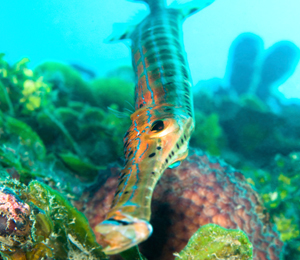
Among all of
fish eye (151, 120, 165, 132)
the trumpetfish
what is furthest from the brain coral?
fish eye (151, 120, 165, 132)

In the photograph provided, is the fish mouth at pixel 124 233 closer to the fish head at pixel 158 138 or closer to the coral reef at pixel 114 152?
the fish head at pixel 158 138

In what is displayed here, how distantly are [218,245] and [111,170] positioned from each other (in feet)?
6.52

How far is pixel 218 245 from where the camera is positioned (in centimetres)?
195

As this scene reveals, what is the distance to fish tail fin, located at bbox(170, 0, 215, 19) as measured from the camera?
540 centimetres

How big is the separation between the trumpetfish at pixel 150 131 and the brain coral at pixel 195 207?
68 cm

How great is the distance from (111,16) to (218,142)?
6.93 metres

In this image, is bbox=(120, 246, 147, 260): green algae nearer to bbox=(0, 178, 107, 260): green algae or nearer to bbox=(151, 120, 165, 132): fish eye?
bbox=(0, 178, 107, 260): green algae

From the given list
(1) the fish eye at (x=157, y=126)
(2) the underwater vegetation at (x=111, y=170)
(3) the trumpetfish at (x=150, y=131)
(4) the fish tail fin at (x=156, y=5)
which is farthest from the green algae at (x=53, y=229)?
(4) the fish tail fin at (x=156, y=5)

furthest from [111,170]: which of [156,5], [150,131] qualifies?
[156,5]

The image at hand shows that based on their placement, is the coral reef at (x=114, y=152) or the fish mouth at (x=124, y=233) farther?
the coral reef at (x=114, y=152)

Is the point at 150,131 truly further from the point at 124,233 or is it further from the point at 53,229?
the point at 53,229

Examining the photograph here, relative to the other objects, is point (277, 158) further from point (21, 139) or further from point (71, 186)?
point (21, 139)

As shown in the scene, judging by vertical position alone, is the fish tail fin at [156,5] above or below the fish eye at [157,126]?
above

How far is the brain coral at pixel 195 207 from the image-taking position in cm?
274
